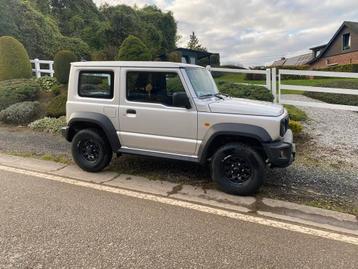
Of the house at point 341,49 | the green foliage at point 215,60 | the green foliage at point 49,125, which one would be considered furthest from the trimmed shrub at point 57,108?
the green foliage at point 215,60

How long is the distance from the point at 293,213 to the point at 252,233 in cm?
87

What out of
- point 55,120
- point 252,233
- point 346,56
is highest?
point 346,56

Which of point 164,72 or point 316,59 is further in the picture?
point 316,59

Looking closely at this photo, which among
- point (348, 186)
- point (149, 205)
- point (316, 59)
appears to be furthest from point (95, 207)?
point (316, 59)

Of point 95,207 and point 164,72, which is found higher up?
point 164,72

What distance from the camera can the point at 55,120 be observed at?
9.23 m

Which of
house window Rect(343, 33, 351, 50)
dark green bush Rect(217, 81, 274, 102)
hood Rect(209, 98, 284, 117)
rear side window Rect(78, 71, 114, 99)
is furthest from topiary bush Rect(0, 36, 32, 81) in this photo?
house window Rect(343, 33, 351, 50)

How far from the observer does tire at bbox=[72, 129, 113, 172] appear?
5.42 metres

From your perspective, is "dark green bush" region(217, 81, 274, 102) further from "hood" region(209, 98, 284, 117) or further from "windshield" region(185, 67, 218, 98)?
"hood" region(209, 98, 284, 117)

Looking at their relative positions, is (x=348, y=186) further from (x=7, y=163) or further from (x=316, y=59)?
(x=316, y=59)

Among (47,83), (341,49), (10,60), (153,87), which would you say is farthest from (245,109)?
(341,49)

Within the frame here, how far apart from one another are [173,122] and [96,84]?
63.5 inches

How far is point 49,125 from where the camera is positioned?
893 centimetres

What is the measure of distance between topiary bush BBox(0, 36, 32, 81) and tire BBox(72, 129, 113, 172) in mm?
9713
